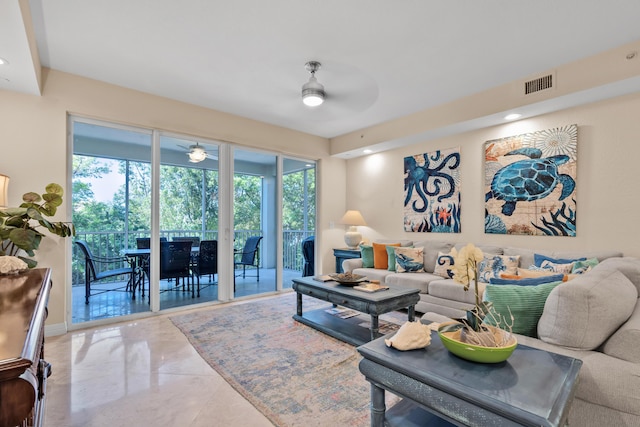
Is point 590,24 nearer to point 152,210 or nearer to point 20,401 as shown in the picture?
point 20,401

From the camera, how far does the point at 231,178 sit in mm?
4551

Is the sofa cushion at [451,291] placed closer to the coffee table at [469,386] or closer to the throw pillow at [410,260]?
the throw pillow at [410,260]

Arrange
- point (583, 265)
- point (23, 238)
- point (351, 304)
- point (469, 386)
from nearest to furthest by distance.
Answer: point (469, 386)
point (23, 238)
point (583, 265)
point (351, 304)

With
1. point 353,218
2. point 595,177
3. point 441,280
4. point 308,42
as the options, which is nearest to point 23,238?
point 308,42

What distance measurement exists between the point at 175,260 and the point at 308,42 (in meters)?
3.17

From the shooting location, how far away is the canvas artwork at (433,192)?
445 centimetres

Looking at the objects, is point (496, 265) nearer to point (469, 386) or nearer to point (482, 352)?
point (482, 352)

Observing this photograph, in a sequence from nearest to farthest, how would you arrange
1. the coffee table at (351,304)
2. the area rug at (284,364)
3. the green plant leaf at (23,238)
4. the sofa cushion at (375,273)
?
1. the area rug at (284,364)
2. the green plant leaf at (23,238)
3. the coffee table at (351,304)
4. the sofa cushion at (375,273)

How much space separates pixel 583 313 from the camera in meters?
1.46

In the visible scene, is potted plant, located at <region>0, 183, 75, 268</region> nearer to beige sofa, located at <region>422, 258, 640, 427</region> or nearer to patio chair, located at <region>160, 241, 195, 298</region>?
patio chair, located at <region>160, 241, 195, 298</region>

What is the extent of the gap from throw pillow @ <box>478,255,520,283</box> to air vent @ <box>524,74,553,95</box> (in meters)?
1.80

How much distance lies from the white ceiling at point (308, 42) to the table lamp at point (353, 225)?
2.26 meters

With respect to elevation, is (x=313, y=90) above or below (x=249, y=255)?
above

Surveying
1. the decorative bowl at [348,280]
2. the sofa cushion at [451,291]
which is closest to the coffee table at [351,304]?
the decorative bowl at [348,280]
